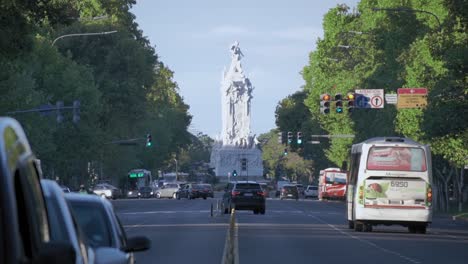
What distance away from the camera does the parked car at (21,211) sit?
4566mm

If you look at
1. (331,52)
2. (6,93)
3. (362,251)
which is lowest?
(362,251)

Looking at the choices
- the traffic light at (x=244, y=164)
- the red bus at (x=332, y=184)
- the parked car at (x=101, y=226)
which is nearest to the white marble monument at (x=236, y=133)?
the traffic light at (x=244, y=164)

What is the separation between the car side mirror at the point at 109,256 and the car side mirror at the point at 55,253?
4621mm

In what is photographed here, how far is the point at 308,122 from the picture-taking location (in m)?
135

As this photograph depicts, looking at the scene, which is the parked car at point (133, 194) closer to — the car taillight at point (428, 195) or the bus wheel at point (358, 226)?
the bus wheel at point (358, 226)

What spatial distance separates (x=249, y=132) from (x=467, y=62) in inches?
5346

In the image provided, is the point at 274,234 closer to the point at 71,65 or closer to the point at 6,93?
the point at 6,93

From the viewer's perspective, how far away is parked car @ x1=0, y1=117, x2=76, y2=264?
4.57 meters

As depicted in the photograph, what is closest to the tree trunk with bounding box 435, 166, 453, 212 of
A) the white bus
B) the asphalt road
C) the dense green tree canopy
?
the dense green tree canopy

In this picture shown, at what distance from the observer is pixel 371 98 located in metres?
70.4

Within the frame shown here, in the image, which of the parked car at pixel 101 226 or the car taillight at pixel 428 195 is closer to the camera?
the parked car at pixel 101 226

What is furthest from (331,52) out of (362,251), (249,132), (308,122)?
(362,251)

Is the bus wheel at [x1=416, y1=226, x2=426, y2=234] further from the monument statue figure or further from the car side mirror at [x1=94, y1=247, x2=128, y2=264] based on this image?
the monument statue figure

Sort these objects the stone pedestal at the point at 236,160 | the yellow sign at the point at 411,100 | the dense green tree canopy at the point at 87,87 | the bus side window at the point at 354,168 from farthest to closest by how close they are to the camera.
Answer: the stone pedestal at the point at 236,160, the dense green tree canopy at the point at 87,87, the yellow sign at the point at 411,100, the bus side window at the point at 354,168
